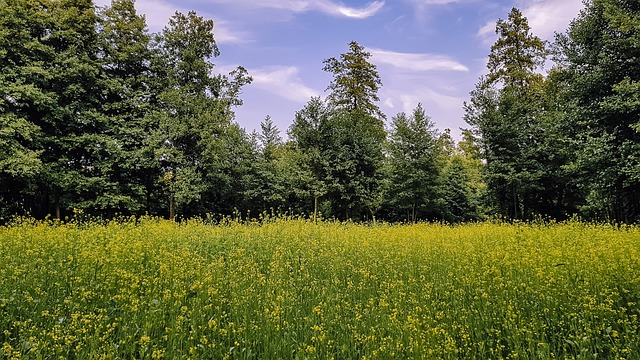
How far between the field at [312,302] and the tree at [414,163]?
48.3 feet

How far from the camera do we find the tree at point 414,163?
2258 cm

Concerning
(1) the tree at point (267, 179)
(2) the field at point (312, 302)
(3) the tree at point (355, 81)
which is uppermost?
(3) the tree at point (355, 81)

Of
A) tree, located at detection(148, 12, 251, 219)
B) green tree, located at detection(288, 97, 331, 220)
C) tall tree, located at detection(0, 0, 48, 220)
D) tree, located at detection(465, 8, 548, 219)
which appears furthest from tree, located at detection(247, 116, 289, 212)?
tree, located at detection(465, 8, 548, 219)

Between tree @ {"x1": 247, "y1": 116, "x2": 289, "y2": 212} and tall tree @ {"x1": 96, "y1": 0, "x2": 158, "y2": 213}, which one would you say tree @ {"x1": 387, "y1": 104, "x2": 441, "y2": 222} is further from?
tall tree @ {"x1": 96, "y1": 0, "x2": 158, "y2": 213}

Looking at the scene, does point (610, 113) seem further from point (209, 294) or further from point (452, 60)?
point (209, 294)

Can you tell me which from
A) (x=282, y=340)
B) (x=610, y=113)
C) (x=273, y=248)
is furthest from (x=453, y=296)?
(x=610, y=113)

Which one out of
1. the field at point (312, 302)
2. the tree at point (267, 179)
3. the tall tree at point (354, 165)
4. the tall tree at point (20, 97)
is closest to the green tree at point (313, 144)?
the tall tree at point (354, 165)

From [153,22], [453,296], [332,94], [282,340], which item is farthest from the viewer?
[332,94]

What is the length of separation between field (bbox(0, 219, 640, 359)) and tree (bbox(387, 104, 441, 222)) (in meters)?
14.7

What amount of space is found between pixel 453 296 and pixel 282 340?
Result: 2609 mm

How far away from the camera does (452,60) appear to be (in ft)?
54.2

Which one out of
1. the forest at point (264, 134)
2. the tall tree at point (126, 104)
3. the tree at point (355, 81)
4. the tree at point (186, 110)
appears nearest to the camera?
the forest at point (264, 134)

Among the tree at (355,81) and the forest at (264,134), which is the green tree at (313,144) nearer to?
the forest at (264,134)

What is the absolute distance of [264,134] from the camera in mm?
26672
